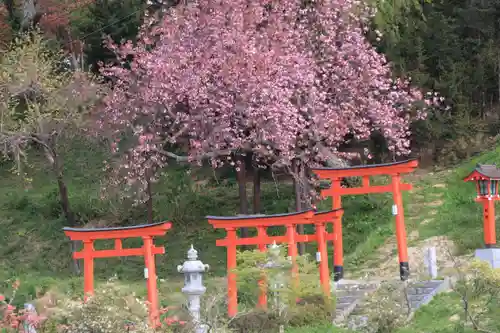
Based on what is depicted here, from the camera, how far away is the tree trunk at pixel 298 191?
90.7 feet

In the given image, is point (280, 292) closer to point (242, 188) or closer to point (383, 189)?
point (383, 189)

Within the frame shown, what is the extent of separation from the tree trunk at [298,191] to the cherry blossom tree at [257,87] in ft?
0.66

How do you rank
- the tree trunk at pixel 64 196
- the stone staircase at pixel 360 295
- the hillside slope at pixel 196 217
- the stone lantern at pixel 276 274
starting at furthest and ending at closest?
1. the tree trunk at pixel 64 196
2. the hillside slope at pixel 196 217
3. the stone staircase at pixel 360 295
4. the stone lantern at pixel 276 274

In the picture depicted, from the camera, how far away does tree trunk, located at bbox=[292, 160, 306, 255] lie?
1088 inches

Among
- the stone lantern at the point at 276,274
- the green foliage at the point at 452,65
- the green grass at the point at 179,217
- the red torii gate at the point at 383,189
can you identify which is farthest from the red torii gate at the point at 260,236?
the green foliage at the point at 452,65

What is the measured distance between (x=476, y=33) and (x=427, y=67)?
219 centimetres

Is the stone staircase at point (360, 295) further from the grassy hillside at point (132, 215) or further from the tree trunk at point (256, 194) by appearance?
the tree trunk at point (256, 194)

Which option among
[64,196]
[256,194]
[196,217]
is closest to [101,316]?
[256,194]

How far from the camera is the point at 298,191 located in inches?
1097

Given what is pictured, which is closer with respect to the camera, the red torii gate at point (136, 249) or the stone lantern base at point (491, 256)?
the red torii gate at point (136, 249)

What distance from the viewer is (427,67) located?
32594mm

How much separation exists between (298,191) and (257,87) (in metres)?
2.97

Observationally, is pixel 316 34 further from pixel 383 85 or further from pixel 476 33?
pixel 476 33

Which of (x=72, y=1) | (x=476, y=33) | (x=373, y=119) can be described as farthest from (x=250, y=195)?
(x=72, y=1)
